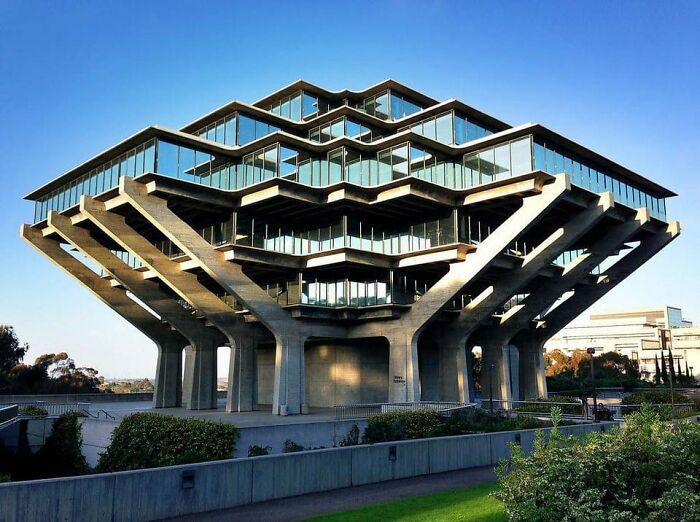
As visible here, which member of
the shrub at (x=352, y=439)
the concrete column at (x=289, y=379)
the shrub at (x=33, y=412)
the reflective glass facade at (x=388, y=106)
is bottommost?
the shrub at (x=352, y=439)

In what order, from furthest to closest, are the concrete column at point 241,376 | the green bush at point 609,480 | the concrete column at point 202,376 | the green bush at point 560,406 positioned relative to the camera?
the concrete column at point 202,376 → the concrete column at point 241,376 → the green bush at point 560,406 → the green bush at point 609,480

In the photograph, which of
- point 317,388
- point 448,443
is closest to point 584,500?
point 448,443

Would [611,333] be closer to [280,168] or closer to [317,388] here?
[317,388]

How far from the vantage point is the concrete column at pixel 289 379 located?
44.5 metres

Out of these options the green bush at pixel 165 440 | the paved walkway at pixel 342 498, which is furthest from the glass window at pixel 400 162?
the paved walkway at pixel 342 498

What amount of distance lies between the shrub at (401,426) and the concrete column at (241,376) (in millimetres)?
22679

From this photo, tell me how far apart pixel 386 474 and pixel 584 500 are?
8.34 m

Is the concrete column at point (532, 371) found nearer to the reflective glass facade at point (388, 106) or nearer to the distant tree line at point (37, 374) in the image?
the reflective glass facade at point (388, 106)

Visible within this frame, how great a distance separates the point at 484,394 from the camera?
59000 millimetres

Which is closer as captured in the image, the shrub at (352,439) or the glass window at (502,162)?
the shrub at (352,439)

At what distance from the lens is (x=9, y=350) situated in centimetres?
7894

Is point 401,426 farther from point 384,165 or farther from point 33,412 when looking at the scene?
point 33,412

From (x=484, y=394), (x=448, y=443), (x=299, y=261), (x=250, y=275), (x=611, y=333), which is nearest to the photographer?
(x=448, y=443)

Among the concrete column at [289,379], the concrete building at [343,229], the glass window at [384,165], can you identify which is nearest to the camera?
the concrete building at [343,229]
